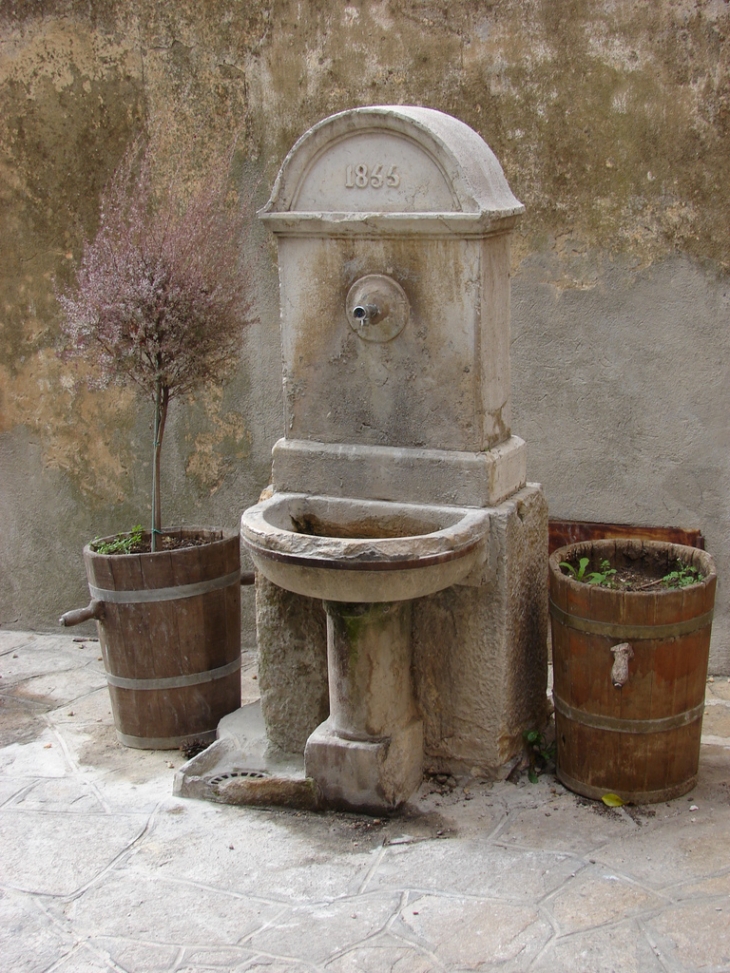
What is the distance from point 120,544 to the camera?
4699mm

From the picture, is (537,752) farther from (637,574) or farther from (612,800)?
(637,574)

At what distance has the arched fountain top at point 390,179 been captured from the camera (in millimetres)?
3699

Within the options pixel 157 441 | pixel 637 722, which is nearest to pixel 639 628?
pixel 637 722

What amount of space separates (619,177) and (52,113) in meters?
2.85

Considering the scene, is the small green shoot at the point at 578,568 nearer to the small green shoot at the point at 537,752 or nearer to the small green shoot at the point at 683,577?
the small green shoot at the point at 683,577

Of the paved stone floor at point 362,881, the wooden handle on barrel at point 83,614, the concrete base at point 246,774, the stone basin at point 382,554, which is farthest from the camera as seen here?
the wooden handle on barrel at point 83,614

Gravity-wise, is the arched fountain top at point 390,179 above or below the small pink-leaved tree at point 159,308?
above

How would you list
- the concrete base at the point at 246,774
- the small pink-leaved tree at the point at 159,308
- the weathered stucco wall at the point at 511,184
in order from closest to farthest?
the concrete base at the point at 246,774, the small pink-leaved tree at the point at 159,308, the weathered stucco wall at the point at 511,184

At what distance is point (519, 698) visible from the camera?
4125 millimetres

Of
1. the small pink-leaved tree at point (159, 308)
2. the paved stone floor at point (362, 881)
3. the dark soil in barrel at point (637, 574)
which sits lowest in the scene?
the paved stone floor at point (362, 881)

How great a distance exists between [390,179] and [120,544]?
193 centimetres

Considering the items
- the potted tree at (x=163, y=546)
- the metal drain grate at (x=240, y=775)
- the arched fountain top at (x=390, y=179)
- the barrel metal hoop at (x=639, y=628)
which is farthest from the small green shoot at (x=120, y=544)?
the barrel metal hoop at (x=639, y=628)

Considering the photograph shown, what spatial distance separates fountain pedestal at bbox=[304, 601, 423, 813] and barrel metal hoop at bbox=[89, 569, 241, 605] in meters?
0.80

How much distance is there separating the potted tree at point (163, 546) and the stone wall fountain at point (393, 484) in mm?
409
